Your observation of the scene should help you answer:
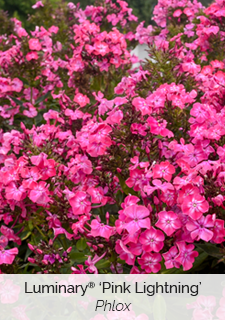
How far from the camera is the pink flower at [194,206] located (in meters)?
1.26

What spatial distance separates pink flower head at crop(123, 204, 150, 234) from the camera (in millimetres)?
1269

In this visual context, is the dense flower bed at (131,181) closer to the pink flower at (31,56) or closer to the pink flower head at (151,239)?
the pink flower head at (151,239)

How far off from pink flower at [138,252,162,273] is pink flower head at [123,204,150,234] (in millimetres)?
144

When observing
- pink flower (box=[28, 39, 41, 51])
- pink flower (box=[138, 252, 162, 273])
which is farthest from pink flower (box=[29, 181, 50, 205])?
pink flower (box=[28, 39, 41, 51])

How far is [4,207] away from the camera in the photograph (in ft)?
5.75

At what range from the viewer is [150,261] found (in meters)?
1.35
